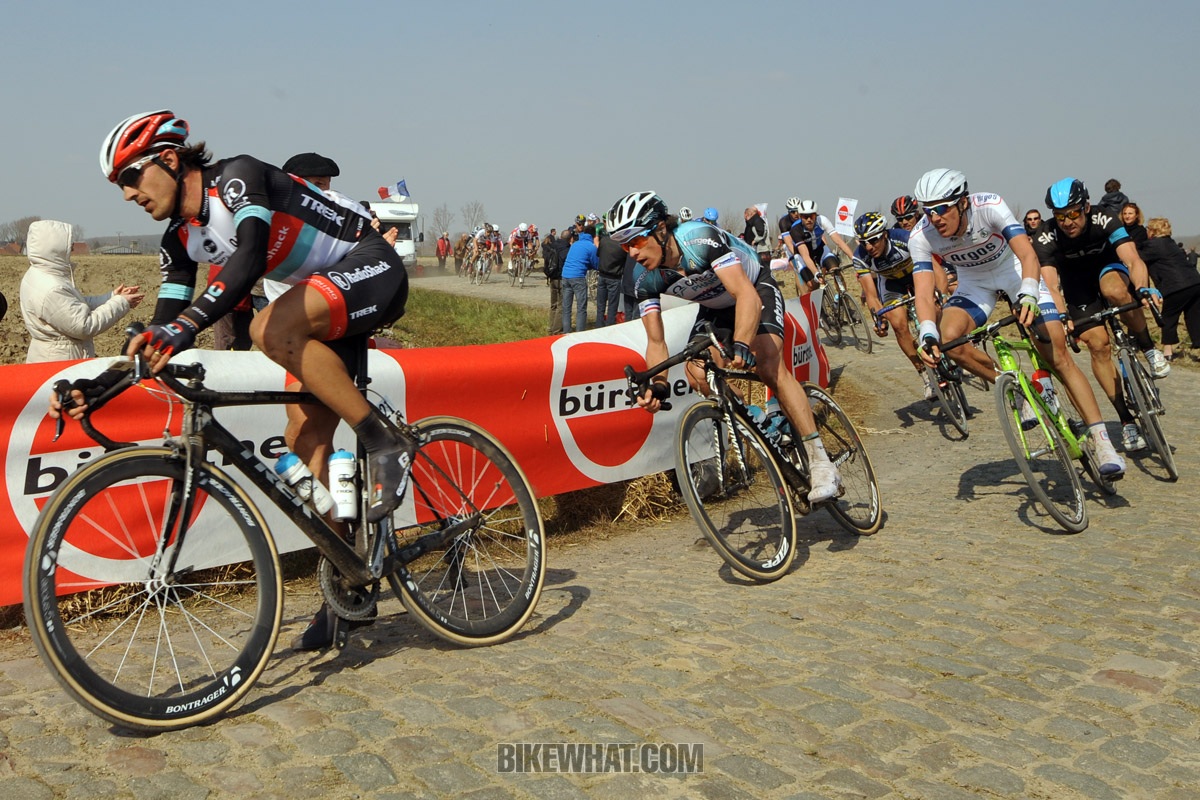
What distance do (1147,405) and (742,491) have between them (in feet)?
14.9

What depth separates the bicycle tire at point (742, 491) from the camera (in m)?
5.98

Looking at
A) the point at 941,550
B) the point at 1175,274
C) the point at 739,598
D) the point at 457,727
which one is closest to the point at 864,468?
the point at 941,550

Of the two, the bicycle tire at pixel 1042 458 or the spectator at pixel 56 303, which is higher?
the spectator at pixel 56 303

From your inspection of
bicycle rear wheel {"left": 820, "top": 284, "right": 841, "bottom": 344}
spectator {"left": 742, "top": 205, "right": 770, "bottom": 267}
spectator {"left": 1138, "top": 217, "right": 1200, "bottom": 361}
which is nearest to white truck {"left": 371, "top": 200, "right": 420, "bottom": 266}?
spectator {"left": 742, "top": 205, "right": 770, "bottom": 267}

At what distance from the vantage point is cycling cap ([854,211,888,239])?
12234mm

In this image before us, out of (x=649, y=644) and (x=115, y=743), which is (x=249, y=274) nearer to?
(x=115, y=743)

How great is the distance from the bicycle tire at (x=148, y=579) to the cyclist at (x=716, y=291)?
2.48 metres

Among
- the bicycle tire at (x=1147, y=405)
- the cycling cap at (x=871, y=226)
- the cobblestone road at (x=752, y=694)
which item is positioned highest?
the cycling cap at (x=871, y=226)

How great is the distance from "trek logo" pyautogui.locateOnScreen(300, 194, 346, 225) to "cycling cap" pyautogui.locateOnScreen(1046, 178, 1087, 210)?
6397 mm

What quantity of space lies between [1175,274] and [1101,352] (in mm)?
4161

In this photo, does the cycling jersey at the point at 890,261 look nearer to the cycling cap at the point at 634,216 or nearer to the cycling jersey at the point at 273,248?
the cycling cap at the point at 634,216

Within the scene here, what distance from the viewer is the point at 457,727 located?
3889 millimetres

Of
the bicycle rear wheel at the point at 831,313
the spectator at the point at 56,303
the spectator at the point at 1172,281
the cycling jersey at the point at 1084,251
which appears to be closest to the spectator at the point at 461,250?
the bicycle rear wheel at the point at 831,313

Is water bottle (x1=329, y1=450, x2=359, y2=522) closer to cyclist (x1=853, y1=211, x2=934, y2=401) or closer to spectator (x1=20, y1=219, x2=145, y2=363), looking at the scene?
spectator (x1=20, y1=219, x2=145, y2=363)
